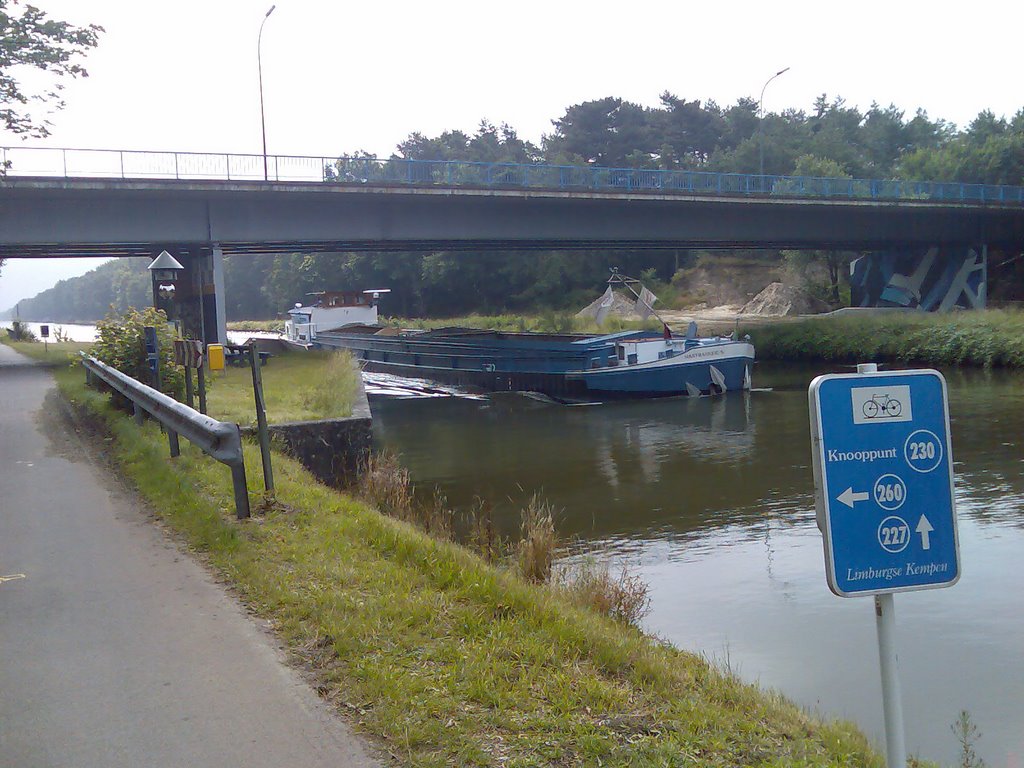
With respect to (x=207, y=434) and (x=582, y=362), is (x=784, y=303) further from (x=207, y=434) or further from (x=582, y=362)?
(x=207, y=434)

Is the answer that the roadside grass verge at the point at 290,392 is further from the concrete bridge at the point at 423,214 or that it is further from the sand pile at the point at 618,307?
the sand pile at the point at 618,307

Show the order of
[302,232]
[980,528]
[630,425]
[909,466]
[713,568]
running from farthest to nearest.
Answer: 1. [302,232]
2. [630,425]
3. [980,528]
4. [713,568]
5. [909,466]

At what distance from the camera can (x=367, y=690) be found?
4.74 metres

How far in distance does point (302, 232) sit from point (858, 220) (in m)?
25.9

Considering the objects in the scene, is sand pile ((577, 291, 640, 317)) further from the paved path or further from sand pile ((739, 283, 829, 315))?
the paved path

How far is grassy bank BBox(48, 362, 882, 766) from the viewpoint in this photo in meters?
4.21

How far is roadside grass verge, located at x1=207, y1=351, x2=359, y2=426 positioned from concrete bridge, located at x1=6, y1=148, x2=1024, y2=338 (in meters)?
6.30

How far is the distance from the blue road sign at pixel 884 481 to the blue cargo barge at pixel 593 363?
26.3m

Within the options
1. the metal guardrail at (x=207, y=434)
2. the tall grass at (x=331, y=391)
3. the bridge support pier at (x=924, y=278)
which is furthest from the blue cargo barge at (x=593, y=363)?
the bridge support pier at (x=924, y=278)

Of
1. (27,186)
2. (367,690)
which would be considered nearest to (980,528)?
(367,690)

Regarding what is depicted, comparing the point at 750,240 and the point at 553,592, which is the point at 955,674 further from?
the point at 750,240

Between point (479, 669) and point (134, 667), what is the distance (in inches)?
74.0

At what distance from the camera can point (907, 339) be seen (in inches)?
1468

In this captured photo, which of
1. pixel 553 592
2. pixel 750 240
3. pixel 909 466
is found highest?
pixel 750 240
